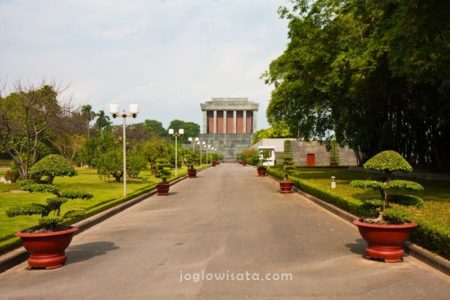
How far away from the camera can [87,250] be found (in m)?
9.82

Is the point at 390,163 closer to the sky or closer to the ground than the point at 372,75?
closer to the ground

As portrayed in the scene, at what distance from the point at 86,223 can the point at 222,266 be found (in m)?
6.29

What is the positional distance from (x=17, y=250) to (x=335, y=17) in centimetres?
2272

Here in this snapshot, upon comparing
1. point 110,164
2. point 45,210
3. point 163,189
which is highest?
point 110,164

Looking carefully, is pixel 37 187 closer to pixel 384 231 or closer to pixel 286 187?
pixel 384 231

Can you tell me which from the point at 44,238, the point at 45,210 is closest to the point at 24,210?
the point at 45,210

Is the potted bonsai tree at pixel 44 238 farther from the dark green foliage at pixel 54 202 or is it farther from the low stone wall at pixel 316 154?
the low stone wall at pixel 316 154

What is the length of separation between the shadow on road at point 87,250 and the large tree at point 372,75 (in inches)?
486

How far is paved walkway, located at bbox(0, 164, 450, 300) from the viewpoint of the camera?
6574 mm

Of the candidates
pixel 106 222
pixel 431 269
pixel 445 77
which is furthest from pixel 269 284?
pixel 445 77

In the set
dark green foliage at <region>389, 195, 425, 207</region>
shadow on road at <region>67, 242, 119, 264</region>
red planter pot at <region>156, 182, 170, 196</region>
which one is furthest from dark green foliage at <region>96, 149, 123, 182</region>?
dark green foliage at <region>389, 195, 425, 207</region>

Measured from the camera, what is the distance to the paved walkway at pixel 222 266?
21.6ft

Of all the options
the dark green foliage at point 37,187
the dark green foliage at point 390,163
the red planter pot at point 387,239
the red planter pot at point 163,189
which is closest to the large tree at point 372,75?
the dark green foliage at point 390,163

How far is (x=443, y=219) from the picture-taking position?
11.4m
